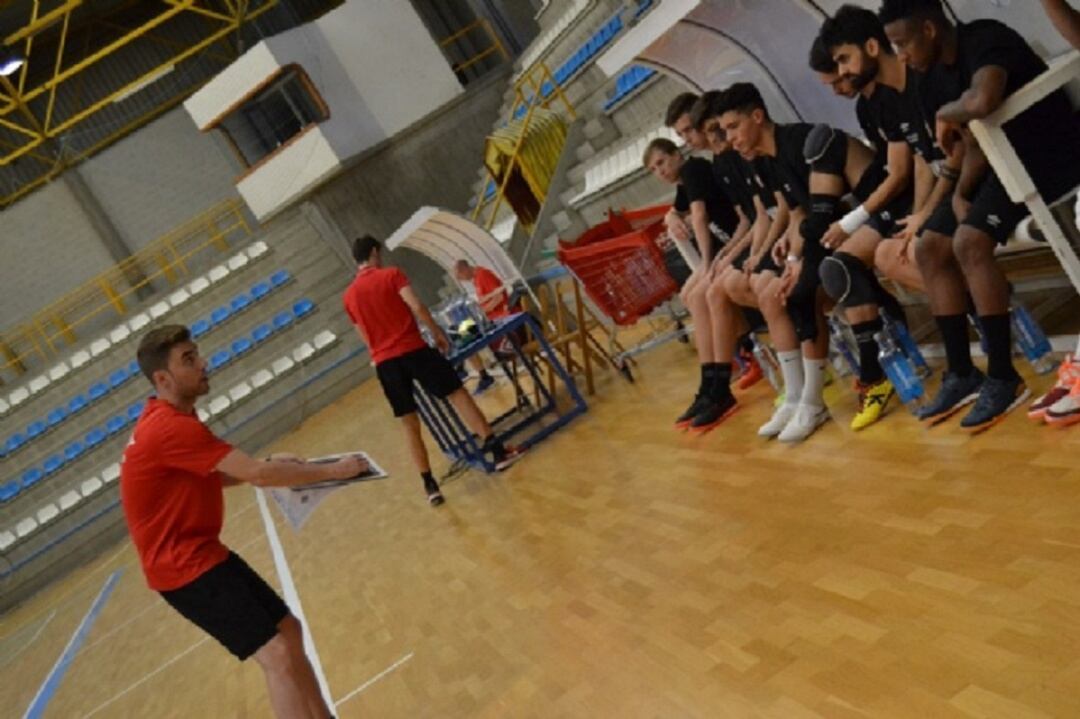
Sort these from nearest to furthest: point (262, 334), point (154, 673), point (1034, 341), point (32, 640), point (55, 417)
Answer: point (1034, 341) < point (154, 673) < point (32, 640) < point (55, 417) < point (262, 334)

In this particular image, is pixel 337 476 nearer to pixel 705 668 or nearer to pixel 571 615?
pixel 571 615

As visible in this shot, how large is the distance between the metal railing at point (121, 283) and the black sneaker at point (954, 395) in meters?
17.8

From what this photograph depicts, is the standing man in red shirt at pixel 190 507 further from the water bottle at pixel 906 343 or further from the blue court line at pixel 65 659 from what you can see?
the blue court line at pixel 65 659

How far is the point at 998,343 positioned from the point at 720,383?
1.92 meters

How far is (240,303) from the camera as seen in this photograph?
61.1ft

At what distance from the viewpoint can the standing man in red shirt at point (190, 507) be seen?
3.28 metres

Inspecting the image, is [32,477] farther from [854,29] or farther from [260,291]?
[854,29]

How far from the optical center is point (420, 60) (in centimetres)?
1875

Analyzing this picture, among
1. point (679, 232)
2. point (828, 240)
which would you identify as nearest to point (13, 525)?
point (679, 232)

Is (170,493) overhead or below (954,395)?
overhead

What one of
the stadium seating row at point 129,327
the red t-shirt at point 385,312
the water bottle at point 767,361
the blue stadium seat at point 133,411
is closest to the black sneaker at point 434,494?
the red t-shirt at point 385,312

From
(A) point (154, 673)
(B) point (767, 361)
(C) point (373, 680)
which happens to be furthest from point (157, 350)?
(A) point (154, 673)

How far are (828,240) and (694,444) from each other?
1512 millimetres

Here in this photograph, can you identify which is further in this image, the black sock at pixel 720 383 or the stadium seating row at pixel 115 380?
the stadium seating row at pixel 115 380
